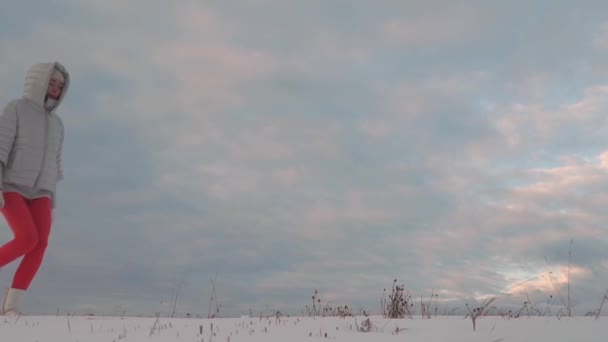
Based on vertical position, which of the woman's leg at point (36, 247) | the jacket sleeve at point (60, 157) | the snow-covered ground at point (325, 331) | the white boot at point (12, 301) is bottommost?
the snow-covered ground at point (325, 331)

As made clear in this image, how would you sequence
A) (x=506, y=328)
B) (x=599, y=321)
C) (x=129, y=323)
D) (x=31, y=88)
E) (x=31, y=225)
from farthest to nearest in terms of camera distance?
(x=31, y=88), (x=31, y=225), (x=129, y=323), (x=599, y=321), (x=506, y=328)

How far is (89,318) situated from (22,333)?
192 centimetres

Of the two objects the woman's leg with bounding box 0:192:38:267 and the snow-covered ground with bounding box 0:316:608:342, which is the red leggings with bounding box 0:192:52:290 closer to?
the woman's leg with bounding box 0:192:38:267

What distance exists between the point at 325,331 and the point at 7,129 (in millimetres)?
5645

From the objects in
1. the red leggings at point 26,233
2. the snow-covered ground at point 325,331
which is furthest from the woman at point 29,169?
the snow-covered ground at point 325,331

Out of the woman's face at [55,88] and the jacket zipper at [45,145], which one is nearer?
the jacket zipper at [45,145]

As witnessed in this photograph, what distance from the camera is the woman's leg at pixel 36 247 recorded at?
8.26 meters

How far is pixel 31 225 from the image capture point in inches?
317

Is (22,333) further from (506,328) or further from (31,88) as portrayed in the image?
(506,328)

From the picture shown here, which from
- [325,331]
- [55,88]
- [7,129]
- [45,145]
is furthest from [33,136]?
[325,331]

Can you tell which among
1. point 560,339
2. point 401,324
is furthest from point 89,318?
point 560,339

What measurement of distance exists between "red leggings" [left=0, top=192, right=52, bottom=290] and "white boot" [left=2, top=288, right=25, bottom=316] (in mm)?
76

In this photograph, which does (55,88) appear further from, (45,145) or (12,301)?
(12,301)

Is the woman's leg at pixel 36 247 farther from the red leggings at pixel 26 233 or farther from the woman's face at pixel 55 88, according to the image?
the woman's face at pixel 55 88
